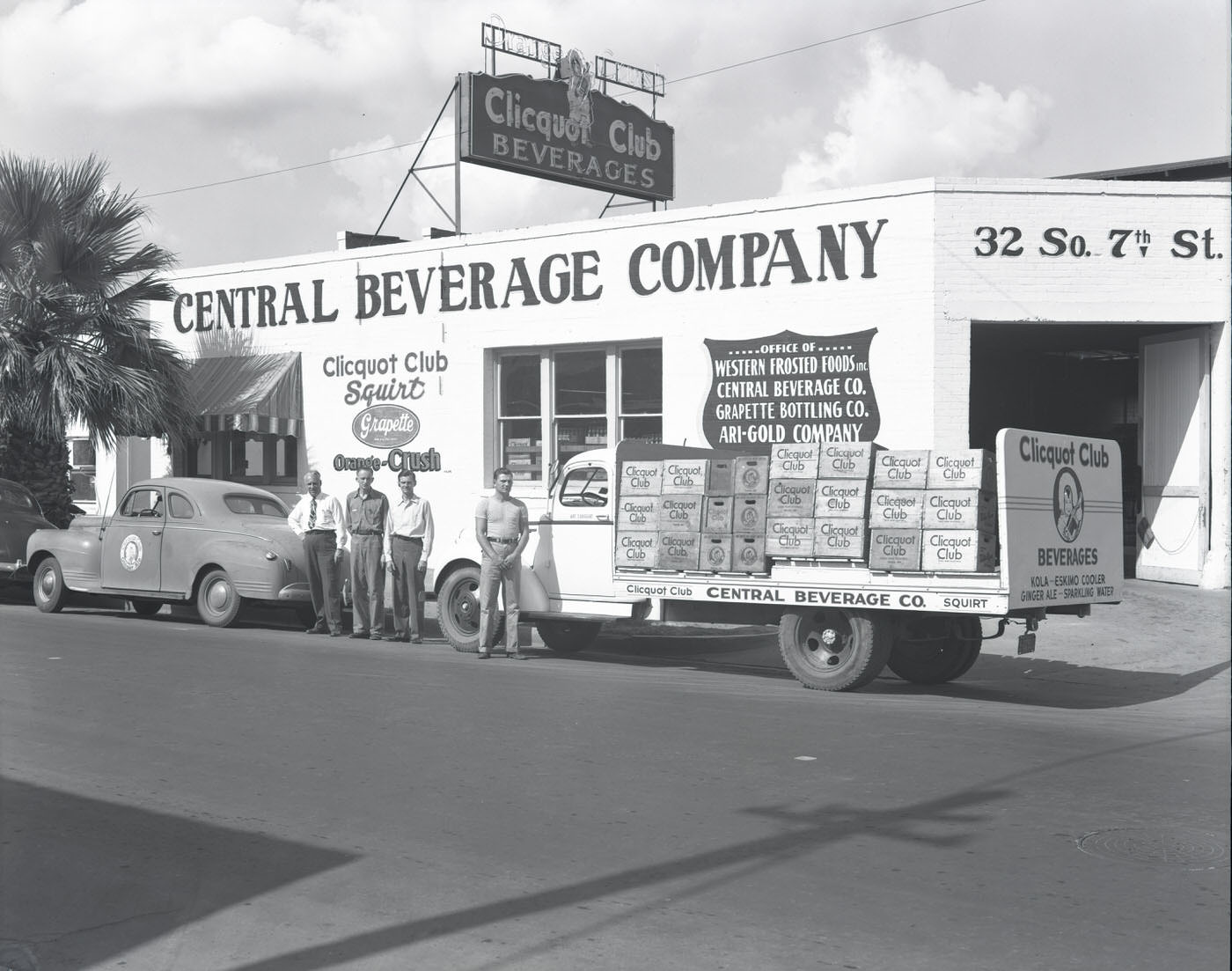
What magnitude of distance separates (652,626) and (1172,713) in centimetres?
649

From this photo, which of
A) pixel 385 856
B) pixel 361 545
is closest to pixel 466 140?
pixel 361 545

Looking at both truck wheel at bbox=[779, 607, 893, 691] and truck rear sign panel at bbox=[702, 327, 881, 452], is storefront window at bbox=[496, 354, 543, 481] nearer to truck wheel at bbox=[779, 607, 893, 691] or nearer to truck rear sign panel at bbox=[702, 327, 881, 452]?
truck rear sign panel at bbox=[702, 327, 881, 452]

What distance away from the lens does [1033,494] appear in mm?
10836

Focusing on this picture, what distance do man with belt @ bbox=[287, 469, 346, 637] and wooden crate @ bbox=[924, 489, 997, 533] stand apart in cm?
704

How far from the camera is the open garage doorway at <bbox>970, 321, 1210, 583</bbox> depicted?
1702 cm

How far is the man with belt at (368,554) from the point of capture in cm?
1504

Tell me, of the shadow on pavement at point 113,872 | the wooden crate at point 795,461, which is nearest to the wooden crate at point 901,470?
the wooden crate at point 795,461

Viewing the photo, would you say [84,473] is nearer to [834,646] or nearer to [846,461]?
[834,646]

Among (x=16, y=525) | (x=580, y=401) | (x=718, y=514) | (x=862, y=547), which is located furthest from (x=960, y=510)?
(x=16, y=525)

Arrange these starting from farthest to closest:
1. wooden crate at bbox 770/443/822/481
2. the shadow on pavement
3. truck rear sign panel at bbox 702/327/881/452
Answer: truck rear sign panel at bbox 702/327/881/452, wooden crate at bbox 770/443/822/481, the shadow on pavement

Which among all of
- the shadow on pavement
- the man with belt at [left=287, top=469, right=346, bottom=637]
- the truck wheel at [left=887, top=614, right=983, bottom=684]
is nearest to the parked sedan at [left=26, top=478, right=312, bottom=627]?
the man with belt at [left=287, top=469, right=346, bottom=637]

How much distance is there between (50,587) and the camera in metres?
17.4

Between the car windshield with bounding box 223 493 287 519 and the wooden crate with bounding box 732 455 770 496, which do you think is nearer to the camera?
the wooden crate with bounding box 732 455 770 496

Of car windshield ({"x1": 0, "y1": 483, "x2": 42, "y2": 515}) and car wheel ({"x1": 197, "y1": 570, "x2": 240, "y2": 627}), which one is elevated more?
car windshield ({"x1": 0, "y1": 483, "x2": 42, "y2": 515})
